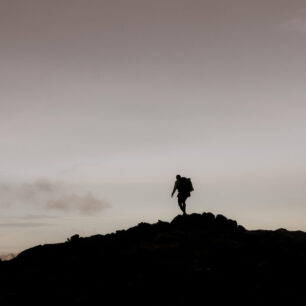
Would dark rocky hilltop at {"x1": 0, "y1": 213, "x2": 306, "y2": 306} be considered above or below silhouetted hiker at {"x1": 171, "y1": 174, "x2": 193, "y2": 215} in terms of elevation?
below

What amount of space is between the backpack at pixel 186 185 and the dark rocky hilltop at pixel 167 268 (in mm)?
2711

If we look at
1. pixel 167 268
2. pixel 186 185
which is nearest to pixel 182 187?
pixel 186 185

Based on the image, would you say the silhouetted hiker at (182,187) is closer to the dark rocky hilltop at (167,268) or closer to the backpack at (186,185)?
the backpack at (186,185)

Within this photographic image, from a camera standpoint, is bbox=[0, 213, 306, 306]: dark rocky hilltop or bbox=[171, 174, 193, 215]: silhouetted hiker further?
bbox=[171, 174, 193, 215]: silhouetted hiker

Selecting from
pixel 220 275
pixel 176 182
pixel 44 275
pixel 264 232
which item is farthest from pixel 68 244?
pixel 264 232

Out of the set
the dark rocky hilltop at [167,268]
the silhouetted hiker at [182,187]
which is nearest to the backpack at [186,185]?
the silhouetted hiker at [182,187]

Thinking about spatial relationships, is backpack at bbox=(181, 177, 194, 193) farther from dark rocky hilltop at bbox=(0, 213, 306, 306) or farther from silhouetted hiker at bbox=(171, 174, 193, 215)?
dark rocky hilltop at bbox=(0, 213, 306, 306)

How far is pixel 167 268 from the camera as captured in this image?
26562mm

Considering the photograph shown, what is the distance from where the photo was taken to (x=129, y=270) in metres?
27.1

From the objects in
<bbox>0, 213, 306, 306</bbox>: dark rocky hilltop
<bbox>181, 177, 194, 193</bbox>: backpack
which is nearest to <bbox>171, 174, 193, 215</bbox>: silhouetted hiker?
<bbox>181, 177, 194, 193</bbox>: backpack

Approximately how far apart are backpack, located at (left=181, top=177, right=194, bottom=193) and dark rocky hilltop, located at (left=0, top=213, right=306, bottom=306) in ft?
8.89

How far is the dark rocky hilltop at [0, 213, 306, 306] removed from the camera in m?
24.8

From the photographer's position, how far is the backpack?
32156mm

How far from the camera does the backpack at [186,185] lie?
3216 cm
